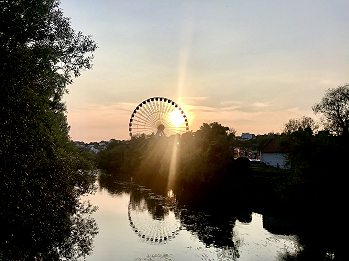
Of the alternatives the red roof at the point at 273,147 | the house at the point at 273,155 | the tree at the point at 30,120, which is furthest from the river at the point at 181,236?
the red roof at the point at 273,147

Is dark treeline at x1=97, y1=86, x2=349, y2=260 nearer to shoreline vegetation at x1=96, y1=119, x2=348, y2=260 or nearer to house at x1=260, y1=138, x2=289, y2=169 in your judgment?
shoreline vegetation at x1=96, y1=119, x2=348, y2=260

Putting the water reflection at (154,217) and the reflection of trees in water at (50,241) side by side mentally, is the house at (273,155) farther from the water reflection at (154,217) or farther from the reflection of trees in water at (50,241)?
the reflection of trees in water at (50,241)

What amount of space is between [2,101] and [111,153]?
3737 inches

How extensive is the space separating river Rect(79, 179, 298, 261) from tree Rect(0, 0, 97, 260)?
8473 millimetres

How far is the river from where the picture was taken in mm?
18984

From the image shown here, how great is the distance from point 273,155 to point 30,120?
49.3 m

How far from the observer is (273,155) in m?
53.1

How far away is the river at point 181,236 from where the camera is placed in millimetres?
18984

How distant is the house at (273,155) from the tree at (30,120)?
43.7 m

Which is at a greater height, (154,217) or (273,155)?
(273,155)

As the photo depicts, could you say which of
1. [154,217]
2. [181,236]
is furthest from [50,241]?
[154,217]

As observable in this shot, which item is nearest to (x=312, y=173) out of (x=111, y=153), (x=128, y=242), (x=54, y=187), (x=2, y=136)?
(x=128, y=242)

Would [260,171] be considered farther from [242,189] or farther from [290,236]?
[290,236]

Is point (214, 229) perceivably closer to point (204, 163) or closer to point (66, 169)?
point (66, 169)
